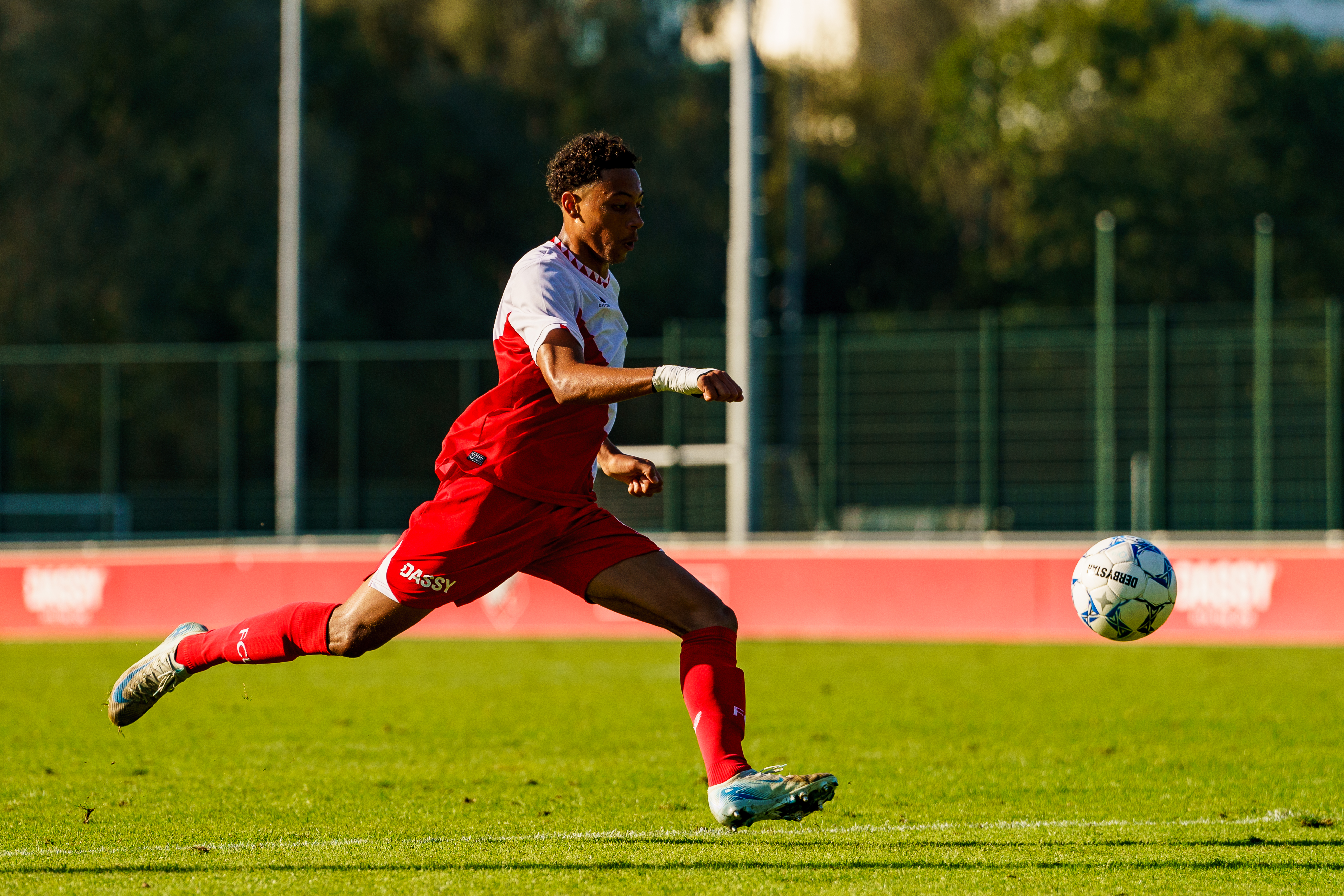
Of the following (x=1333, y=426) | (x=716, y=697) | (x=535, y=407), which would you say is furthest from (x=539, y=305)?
(x=1333, y=426)

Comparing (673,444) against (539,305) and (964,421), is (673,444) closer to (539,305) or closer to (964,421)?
(964,421)

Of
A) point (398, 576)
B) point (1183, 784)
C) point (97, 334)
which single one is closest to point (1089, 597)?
point (1183, 784)

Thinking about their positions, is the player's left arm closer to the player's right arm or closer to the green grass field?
the player's right arm

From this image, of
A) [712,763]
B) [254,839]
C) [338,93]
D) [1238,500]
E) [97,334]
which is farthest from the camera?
[338,93]

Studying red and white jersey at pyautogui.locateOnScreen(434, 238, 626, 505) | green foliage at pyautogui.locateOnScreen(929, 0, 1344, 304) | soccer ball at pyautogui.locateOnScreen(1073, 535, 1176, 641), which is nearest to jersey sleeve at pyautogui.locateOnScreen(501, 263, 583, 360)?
red and white jersey at pyautogui.locateOnScreen(434, 238, 626, 505)

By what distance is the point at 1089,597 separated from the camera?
267 inches

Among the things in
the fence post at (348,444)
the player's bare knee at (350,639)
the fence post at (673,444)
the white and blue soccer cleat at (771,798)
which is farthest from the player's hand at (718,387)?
the fence post at (348,444)

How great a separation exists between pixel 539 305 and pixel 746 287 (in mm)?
12649

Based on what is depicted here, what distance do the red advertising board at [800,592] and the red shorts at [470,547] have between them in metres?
10.6

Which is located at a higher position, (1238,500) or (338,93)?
(338,93)

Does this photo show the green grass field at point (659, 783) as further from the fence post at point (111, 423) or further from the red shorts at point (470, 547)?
the fence post at point (111, 423)

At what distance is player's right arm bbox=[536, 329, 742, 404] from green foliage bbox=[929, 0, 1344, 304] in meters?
33.8

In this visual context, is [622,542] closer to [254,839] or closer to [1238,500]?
[254,839]

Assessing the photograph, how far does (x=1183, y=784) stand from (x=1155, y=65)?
42439mm
